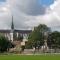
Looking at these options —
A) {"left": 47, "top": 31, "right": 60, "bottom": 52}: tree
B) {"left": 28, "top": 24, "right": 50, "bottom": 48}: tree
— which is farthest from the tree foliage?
{"left": 28, "top": 24, "right": 50, "bottom": 48}: tree

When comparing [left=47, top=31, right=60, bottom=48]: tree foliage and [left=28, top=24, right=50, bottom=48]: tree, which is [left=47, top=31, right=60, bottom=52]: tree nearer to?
[left=47, top=31, right=60, bottom=48]: tree foliage

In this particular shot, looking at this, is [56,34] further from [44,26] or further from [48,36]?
[44,26]

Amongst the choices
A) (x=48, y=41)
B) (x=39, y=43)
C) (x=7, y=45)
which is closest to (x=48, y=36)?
(x=48, y=41)

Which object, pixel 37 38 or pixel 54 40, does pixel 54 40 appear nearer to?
pixel 54 40

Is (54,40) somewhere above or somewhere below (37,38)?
below

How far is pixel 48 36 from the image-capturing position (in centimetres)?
12912

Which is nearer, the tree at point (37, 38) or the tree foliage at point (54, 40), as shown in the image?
the tree at point (37, 38)

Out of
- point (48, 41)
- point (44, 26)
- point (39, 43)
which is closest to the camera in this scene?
point (39, 43)

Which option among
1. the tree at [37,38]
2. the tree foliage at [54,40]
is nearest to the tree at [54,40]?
the tree foliage at [54,40]

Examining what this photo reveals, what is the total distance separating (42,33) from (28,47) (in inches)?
394

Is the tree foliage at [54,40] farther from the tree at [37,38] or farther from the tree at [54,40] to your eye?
the tree at [37,38]

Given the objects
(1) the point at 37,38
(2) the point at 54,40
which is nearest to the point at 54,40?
(2) the point at 54,40

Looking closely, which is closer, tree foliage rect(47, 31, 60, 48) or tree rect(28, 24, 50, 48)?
tree rect(28, 24, 50, 48)

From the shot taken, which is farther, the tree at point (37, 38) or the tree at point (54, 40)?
the tree at point (54, 40)
